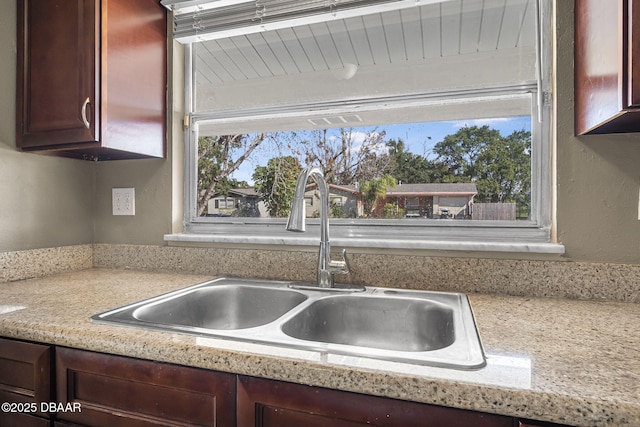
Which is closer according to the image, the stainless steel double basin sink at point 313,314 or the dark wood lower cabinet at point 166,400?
the dark wood lower cabinet at point 166,400

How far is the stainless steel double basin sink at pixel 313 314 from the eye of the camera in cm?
93

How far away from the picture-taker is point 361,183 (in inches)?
58.8

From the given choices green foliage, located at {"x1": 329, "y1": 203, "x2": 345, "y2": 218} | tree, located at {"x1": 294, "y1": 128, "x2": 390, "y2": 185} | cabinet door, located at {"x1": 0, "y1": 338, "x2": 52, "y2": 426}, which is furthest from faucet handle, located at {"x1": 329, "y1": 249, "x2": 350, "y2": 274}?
cabinet door, located at {"x1": 0, "y1": 338, "x2": 52, "y2": 426}

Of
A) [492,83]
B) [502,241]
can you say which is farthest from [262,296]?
[492,83]

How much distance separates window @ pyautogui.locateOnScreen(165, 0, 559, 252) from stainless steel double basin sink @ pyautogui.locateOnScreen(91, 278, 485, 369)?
0.22m

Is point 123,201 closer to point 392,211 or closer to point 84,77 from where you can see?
point 84,77

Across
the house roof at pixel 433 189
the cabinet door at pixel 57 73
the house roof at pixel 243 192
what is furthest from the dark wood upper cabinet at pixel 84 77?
the house roof at pixel 433 189

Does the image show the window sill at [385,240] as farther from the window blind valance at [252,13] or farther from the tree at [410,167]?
the window blind valance at [252,13]

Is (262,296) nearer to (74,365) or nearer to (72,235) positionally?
(74,365)

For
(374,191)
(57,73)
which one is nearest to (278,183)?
(374,191)

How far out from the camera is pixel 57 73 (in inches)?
54.2

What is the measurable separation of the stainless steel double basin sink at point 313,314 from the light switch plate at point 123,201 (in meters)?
0.62

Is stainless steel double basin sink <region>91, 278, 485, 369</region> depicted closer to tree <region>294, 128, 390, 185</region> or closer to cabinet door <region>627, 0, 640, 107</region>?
tree <region>294, 128, 390, 185</region>

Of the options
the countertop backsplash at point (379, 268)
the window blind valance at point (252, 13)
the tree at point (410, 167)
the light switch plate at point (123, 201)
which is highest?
the window blind valance at point (252, 13)
